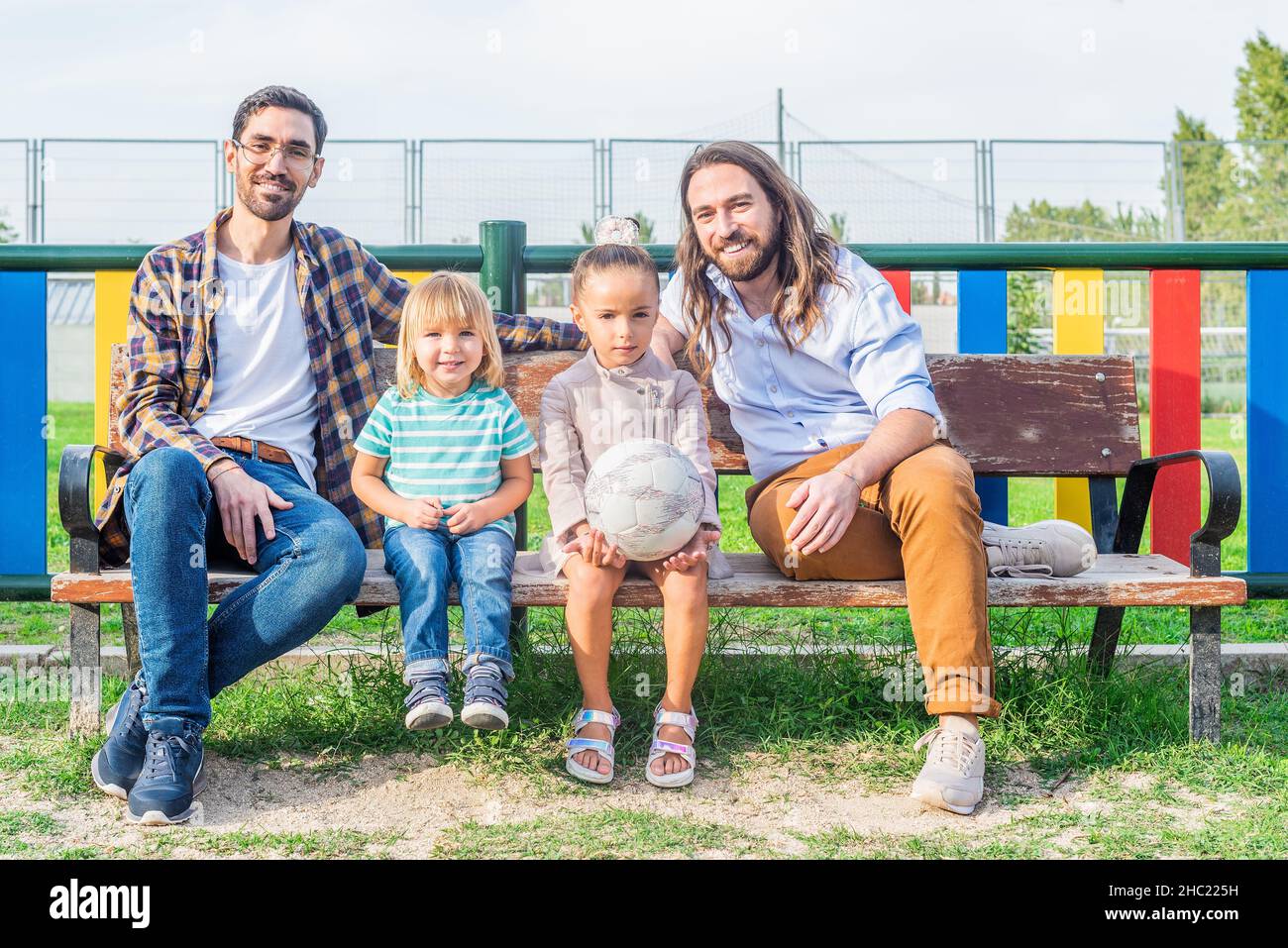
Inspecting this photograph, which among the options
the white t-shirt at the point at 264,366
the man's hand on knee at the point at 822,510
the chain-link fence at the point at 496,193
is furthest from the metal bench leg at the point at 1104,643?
the chain-link fence at the point at 496,193

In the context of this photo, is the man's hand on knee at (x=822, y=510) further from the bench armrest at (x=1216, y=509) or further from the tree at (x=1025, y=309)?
the tree at (x=1025, y=309)

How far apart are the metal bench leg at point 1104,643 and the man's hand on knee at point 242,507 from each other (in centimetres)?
227

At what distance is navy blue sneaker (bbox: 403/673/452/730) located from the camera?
270cm

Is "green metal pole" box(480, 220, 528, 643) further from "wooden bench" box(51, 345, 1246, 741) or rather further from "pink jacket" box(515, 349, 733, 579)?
"pink jacket" box(515, 349, 733, 579)

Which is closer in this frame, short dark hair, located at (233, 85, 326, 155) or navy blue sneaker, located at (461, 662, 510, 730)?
navy blue sneaker, located at (461, 662, 510, 730)

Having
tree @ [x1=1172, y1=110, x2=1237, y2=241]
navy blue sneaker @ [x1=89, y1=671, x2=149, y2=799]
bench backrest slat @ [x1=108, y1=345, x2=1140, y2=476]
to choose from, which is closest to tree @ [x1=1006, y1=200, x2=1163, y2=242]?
tree @ [x1=1172, y1=110, x2=1237, y2=241]

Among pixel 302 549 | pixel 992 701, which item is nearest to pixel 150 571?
pixel 302 549

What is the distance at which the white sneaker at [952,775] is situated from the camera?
9.07 feet

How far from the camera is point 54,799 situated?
9.50ft

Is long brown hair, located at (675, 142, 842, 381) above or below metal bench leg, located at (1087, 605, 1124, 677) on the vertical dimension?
above

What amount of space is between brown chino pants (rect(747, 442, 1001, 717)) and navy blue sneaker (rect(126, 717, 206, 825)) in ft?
4.79

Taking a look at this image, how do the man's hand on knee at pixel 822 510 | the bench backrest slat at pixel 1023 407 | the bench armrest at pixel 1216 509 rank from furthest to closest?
the bench backrest slat at pixel 1023 407
the bench armrest at pixel 1216 509
the man's hand on knee at pixel 822 510
